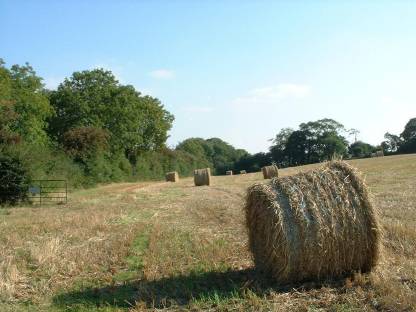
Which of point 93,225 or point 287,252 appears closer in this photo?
point 287,252

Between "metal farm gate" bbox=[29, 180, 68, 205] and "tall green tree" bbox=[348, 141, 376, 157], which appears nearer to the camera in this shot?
"metal farm gate" bbox=[29, 180, 68, 205]

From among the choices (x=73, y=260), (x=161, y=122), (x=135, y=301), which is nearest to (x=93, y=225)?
(x=73, y=260)

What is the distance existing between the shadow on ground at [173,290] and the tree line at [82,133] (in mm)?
17567

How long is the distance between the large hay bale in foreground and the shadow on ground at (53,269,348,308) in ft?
1.05

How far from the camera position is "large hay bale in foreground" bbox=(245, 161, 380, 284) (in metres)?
7.30

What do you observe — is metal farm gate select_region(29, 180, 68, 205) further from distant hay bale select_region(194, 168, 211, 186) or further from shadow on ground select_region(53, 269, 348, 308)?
shadow on ground select_region(53, 269, 348, 308)

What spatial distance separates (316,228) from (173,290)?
2110mm

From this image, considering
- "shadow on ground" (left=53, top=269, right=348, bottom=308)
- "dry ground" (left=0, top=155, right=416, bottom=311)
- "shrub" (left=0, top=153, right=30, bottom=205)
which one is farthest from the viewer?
"shrub" (left=0, top=153, right=30, bottom=205)

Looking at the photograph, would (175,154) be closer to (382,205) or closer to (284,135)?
(284,135)

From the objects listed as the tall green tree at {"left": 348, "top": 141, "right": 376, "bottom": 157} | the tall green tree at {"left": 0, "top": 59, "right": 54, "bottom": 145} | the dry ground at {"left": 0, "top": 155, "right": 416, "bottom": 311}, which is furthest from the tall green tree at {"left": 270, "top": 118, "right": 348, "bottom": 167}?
the dry ground at {"left": 0, "top": 155, "right": 416, "bottom": 311}

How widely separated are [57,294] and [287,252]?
125 inches

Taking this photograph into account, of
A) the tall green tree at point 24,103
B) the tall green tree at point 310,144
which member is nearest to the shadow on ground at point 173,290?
the tall green tree at point 24,103

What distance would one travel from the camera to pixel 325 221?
741cm

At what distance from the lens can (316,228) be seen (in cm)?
733
